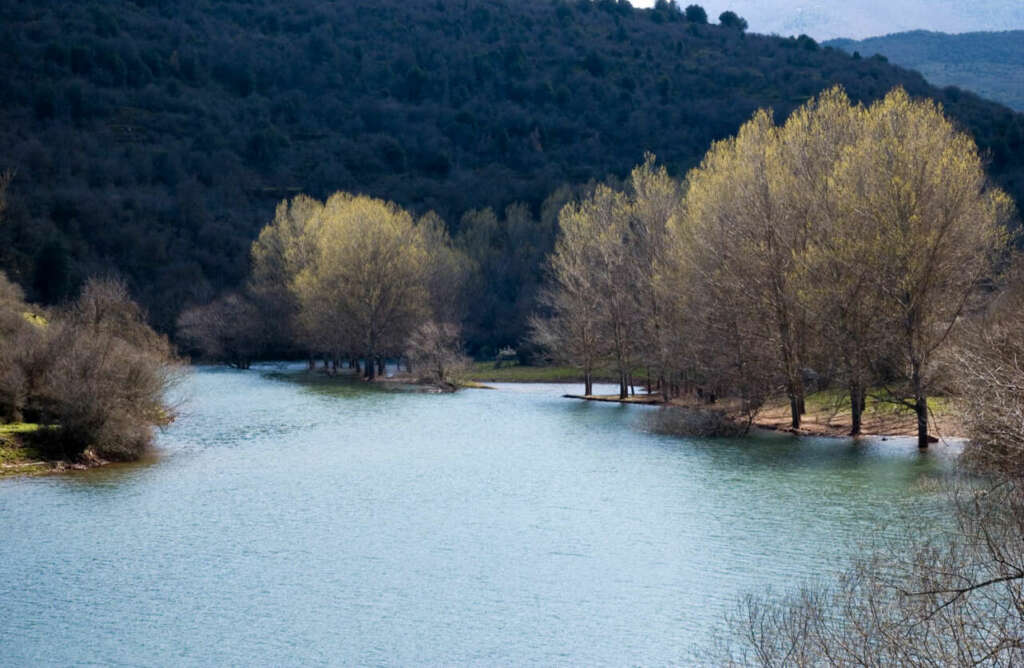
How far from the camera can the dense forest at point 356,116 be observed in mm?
99750

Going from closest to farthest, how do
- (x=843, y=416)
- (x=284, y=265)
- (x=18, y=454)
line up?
(x=18, y=454) < (x=843, y=416) < (x=284, y=265)

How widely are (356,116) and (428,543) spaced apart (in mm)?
130243

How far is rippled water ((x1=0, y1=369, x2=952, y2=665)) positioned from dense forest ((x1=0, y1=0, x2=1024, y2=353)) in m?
54.5

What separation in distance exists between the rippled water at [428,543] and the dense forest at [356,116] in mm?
54454

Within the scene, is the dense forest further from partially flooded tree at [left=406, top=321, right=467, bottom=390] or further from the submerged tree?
partially flooded tree at [left=406, top=321, right=467, bottom=390]

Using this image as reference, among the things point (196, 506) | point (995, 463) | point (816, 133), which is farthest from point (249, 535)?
point (816, 133)

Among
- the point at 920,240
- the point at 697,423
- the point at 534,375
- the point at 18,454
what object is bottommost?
the point at 18,454

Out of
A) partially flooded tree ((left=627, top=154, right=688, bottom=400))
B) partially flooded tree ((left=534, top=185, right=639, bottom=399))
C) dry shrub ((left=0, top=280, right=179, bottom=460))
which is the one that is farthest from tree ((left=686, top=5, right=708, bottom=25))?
dry shrub ((left=0, top=280, right=179, bottom=460))

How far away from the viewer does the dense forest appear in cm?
9975

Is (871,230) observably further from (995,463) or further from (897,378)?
(995,463)

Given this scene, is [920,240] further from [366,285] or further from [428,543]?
[366,285]

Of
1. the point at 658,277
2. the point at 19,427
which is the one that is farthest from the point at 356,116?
the point at 19,427

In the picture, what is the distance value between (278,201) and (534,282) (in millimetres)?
42845

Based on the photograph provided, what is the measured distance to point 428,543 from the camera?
81.3 feet
